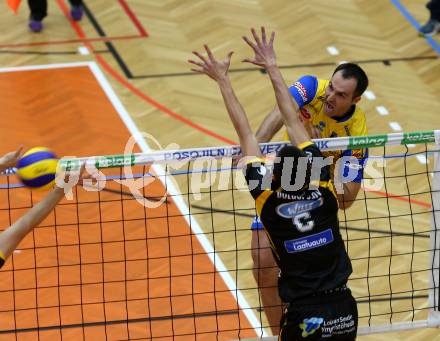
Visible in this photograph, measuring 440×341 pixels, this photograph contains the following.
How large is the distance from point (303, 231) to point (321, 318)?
0.70m

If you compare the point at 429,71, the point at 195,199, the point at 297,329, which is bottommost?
the point at 429,71

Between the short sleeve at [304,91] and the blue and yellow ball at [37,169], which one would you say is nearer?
the blue and yellow ball at [37,169]

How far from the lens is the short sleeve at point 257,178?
754 cm

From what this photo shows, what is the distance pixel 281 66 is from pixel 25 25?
13.1 feet

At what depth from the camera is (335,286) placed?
303 inches

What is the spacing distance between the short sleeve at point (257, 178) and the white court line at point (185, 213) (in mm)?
1222

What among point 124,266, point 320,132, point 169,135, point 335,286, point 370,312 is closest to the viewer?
point 335,286

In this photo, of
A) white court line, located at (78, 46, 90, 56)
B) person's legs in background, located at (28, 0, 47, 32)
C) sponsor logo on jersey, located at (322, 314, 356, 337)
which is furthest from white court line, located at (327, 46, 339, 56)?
sponsor logo on jersey, located at (322, 314, 356, 337)

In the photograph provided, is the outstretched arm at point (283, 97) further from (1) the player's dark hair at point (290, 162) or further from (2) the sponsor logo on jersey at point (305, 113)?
(2) the sponsor logo on jersey at point (305, 113)

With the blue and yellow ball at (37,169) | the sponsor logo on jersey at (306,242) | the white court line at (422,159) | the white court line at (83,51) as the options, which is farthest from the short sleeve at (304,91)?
the white court line at (83,51)

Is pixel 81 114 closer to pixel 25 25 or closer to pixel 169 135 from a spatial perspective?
pixel 169 135

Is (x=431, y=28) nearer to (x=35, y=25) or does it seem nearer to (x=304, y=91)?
(x=35, y=25)

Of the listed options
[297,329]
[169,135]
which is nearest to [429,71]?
[169,135]

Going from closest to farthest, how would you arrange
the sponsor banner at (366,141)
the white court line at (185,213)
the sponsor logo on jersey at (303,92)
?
the sponsor banner at (366,141) → the sponsor logo on jersey at (303,92) → the white court line at (185,213)
